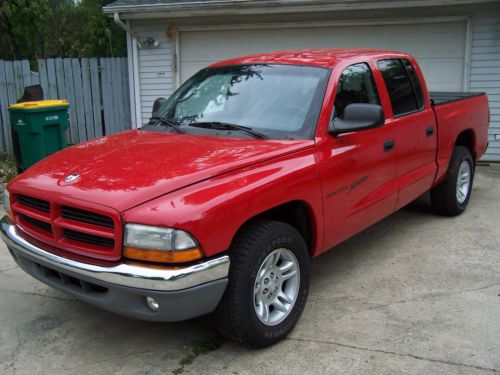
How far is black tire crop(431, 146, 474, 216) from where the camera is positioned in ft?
18.8

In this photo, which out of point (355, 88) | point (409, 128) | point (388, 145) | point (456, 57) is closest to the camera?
point (355, 88)

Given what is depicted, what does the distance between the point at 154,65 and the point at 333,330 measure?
800 cm

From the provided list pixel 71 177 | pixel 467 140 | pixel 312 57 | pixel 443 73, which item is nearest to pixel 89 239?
pixel 71 177

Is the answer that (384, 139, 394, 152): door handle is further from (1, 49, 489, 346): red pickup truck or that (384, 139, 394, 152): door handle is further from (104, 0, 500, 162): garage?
(104, 0, 500, 162): garage

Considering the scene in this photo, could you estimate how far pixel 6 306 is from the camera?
4.00 metres

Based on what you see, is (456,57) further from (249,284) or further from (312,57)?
(249,284)

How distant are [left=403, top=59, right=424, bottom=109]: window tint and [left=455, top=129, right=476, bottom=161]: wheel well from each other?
115cm

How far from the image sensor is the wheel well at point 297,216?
350 centimetres

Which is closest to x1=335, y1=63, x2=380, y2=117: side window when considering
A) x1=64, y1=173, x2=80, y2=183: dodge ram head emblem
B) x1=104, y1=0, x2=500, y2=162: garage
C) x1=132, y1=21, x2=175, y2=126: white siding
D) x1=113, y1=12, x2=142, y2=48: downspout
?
x1=64, y1=173, x2=80, y2=183: dodge ram head emblem

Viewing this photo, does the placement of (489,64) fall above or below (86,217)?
above

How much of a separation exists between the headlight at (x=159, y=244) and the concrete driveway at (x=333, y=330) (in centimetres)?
81

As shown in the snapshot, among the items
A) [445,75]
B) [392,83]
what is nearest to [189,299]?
[392,83]

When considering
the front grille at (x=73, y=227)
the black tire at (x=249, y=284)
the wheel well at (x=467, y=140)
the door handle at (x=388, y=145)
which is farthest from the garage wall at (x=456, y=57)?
the front grille at (x=73, y=227)

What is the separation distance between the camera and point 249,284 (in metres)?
3.02
